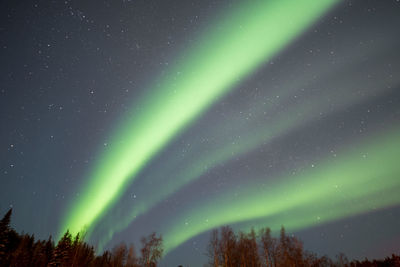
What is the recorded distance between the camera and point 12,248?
64.0 metres

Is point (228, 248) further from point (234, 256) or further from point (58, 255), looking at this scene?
point (58, 255)

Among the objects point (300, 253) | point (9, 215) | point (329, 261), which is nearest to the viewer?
point (300, 253)

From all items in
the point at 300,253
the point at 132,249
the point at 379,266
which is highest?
the point at 132,249

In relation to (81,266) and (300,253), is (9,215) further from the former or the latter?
(300,253)

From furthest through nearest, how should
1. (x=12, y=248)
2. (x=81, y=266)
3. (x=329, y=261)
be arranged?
(x=12, y=248)
(x=81, y=266)
(x=329, y=261)

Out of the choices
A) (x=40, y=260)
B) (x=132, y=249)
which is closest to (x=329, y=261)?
(x=132, y=249)

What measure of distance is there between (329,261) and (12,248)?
291 ft

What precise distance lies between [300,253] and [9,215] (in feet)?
204

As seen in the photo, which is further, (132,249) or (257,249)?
(132,249)

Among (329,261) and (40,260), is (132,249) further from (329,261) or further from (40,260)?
(329,261)

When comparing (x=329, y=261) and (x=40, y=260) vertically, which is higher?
(x=40, y=260)

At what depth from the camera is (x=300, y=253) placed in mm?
39719

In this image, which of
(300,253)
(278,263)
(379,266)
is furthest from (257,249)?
(379,266)

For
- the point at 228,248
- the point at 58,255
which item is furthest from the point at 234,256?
the point at 58,255
